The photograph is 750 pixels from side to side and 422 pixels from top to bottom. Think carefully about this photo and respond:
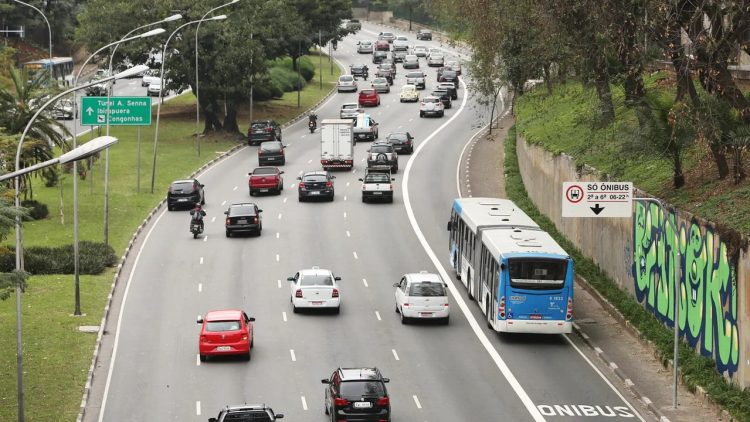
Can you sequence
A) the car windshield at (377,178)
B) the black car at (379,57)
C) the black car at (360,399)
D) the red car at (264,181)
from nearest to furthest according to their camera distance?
the black car at (360,399) → the car windshield at (377,178) → the red car at (264,181) → the black car at (379,57)

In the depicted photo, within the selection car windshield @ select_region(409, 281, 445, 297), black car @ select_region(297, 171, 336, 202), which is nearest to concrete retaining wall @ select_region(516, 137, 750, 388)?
car windshield @ select_region(409, 281, 445, 297)

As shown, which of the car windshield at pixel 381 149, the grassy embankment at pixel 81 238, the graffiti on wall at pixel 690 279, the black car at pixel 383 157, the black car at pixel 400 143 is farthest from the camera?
the black car at pixel 400 143

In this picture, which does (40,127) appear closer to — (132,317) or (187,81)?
(132,317)

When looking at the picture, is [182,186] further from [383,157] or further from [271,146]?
[383,157]

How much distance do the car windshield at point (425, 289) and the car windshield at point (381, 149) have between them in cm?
3484

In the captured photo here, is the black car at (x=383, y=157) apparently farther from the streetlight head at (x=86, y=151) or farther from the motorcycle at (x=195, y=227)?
the streetlight head at (x=86, y=151)

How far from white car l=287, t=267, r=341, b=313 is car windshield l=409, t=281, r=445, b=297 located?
309 centimetres

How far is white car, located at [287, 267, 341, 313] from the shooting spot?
44812 mm

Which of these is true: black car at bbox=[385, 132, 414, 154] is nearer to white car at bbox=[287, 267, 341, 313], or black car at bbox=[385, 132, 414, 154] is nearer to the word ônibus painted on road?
white car at bbox=[287, 267, 341, 313]

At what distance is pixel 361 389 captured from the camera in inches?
1228

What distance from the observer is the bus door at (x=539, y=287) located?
39.1 metres

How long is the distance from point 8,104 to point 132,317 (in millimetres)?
22922

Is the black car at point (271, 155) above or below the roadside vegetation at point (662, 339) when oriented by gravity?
above

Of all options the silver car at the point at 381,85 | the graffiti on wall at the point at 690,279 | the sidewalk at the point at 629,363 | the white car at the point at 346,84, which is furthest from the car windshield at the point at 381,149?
the white car at the point at 346,84
